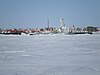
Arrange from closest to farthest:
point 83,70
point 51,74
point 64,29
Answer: point 51,74, point 83,70, point 64,29

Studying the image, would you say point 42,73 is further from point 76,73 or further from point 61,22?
point 61,22

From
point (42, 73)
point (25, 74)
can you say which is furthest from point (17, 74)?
point (42, 73)

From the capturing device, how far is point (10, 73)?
8570 mm

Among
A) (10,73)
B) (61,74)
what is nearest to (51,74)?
(61,74)

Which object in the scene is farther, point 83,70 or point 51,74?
point 83,70

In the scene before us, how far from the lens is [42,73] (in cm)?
845

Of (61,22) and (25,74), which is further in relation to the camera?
(61,22)

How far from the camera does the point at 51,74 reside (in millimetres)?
8188

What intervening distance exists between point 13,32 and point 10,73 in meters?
140

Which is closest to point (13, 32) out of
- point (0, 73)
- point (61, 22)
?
point (61, 22)

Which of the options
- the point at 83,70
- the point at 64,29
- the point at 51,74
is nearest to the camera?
the point at 51,74

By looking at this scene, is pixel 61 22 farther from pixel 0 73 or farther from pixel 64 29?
pixel 0 73

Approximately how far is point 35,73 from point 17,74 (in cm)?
61

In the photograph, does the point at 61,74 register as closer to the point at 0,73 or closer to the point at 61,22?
the point at 0,73
